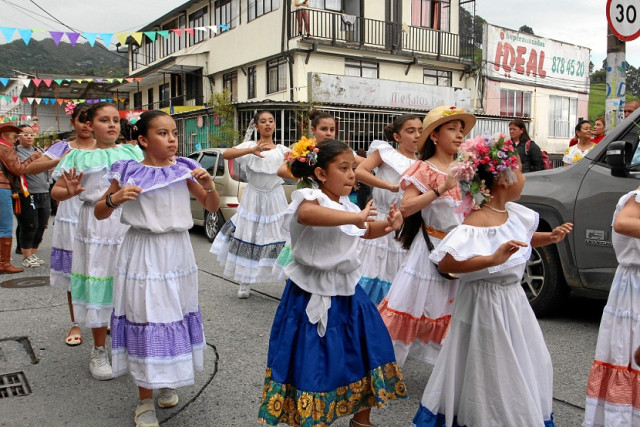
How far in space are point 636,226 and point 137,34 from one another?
16.9 metres

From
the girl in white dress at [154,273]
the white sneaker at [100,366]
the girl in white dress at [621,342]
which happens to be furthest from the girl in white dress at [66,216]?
the girl in white dress at [621,342]

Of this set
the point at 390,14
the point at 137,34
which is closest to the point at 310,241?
the point at 137,34

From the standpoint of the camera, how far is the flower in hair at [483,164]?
2.93 m

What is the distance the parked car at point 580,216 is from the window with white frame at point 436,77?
20706 mm

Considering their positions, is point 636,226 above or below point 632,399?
above

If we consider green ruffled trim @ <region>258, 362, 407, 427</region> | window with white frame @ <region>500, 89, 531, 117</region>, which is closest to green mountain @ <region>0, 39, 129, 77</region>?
window with white frame @ <region>500, 89, 531, 117</region>

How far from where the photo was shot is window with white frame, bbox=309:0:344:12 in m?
23.0

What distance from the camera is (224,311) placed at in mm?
6203

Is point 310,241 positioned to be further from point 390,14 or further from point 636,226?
point 390,14

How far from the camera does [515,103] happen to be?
28250mm

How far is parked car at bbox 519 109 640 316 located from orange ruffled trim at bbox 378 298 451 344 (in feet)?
6.55

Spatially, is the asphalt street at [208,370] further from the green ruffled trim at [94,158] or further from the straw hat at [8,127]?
the straw hat at [8,127]

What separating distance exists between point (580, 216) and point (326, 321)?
329cm

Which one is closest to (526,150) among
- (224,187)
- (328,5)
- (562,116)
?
(224,187)
